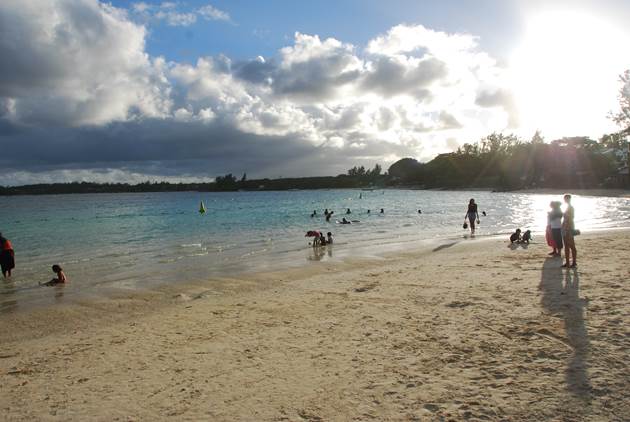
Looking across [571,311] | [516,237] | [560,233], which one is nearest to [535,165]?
[516,237]

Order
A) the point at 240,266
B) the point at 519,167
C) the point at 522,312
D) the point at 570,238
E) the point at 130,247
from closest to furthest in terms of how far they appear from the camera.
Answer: the point at 522,312 < the point at 570,238 < the point at 240,266 < the point at 130,247 < the point at 519,167

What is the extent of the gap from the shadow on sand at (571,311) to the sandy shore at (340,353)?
25 millimetres

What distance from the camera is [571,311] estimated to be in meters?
7.14

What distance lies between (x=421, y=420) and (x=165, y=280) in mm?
10618

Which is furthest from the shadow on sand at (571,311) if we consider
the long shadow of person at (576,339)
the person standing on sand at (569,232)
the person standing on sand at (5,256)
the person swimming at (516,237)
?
the person standing on sand at (5,256)

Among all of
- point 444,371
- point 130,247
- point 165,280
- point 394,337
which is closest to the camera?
point 444,371

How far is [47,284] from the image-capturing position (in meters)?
13.1

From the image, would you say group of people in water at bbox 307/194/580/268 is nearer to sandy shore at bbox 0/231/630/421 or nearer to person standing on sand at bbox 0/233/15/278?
sandy shore at bbox 0/231/630/421

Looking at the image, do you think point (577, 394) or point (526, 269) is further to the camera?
point (526, 269)

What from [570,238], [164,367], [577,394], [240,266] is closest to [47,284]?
[240,266]

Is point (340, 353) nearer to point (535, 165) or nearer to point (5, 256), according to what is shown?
point (5, 256)

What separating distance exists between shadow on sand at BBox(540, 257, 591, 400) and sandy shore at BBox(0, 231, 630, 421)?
0.03 meters

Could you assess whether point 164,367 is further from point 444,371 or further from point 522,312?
point 522,312

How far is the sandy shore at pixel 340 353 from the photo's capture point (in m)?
4.49
